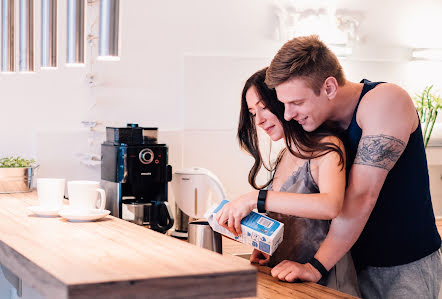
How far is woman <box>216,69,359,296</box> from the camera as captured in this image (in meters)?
1.78

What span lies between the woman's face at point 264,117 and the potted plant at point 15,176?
1.37m

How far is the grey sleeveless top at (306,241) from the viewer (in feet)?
6.24

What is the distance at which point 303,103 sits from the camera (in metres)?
1.86

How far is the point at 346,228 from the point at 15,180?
1.73 m

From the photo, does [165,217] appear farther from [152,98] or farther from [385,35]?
[385,35]

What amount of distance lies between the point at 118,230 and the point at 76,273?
65 cm

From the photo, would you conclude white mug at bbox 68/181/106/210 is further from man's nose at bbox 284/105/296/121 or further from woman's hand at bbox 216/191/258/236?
man's nose at bbox 284/105/296/121

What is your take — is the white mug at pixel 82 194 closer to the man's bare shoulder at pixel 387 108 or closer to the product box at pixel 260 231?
the product box at pixel 260 231

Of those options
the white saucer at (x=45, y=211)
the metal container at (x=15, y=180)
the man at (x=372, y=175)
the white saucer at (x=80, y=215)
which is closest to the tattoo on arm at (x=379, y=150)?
the man at (x=372, y=175)

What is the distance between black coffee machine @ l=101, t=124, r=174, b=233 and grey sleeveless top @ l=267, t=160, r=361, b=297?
40.6 inches

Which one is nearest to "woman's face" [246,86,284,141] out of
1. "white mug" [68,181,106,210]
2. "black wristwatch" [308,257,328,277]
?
"black wristwatch" [308,257,328,277]

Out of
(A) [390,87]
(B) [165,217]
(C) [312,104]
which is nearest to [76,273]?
(C) [312,104]

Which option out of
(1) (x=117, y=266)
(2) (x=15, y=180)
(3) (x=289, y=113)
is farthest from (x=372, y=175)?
(2) (x=15, y=180)

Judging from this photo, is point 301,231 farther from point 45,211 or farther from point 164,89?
point 164,89
